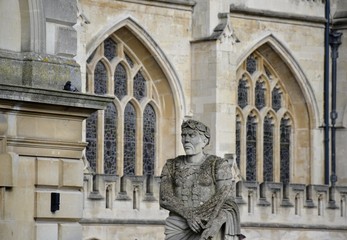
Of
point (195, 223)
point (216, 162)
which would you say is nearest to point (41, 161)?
point (216, 162)

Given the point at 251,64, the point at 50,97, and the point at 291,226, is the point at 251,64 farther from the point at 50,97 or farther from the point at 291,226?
the point at 50,97

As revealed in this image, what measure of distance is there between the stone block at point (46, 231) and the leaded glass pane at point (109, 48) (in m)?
14.3

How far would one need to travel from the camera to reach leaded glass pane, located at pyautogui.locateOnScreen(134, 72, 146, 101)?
115ft

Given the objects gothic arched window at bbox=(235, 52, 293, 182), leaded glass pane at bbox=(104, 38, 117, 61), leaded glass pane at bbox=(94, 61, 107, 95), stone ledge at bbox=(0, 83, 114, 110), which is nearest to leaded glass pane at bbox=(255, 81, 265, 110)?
gothic arched window at bbox=(235, 52, 293, 182)

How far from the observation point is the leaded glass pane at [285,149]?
37.6 metres

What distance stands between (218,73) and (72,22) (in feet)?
45.4

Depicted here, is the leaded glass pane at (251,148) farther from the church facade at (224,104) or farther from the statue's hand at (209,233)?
the statue's hand at (209,233)

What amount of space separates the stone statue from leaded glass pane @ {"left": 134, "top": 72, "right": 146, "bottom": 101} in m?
18.8

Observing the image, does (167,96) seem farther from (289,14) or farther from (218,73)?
(289,14)

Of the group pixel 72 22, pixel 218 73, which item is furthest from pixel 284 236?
pixel 72 22

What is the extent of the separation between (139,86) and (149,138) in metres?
1.03

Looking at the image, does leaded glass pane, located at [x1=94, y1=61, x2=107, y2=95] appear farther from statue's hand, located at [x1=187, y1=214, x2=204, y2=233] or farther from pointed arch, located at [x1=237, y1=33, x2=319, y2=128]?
statue's hand, located at [x1=187, y1=214, x2=204, y2=233]

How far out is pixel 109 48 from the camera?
1346 inches

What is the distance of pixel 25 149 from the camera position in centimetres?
1969
